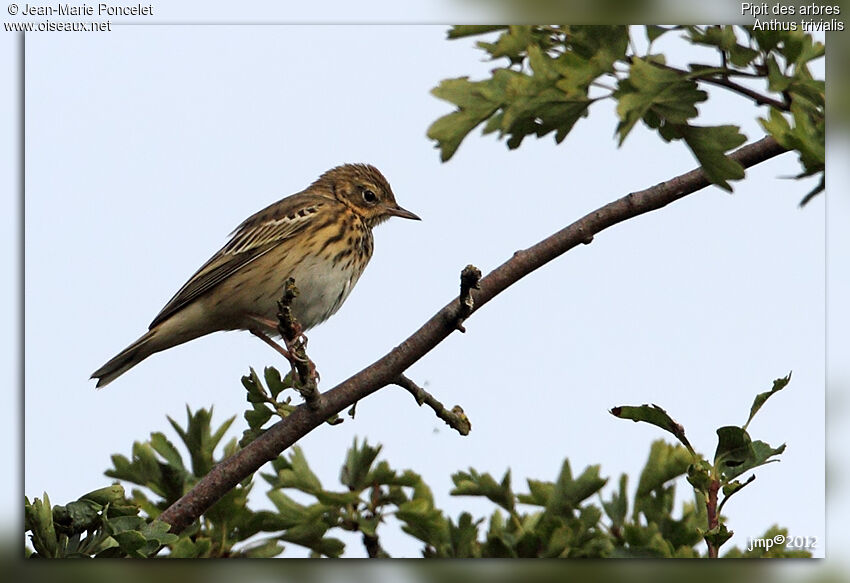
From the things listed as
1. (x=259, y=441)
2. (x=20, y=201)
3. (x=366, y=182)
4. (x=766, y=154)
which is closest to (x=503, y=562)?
(x=259, y=441)

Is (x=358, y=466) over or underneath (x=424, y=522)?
over

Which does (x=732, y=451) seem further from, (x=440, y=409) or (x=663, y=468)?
(x=440, y=409)

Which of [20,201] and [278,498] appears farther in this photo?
[20,201]

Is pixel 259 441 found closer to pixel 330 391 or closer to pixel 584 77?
pixel 330 391

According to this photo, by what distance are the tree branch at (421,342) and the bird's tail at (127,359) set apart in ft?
5.08

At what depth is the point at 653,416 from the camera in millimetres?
3105

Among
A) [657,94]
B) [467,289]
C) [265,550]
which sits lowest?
[265,550]

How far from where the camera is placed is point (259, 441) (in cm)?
371

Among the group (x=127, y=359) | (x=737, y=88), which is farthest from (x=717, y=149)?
(x=127, y=359)

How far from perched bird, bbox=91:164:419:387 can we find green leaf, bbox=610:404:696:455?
313 cm

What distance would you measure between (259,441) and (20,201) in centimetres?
144

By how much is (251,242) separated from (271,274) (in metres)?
0.42

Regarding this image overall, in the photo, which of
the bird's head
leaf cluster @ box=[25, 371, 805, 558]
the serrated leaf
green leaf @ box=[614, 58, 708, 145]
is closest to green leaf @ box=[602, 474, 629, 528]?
leaf cluster @ box=[25, 371, 805, 558]

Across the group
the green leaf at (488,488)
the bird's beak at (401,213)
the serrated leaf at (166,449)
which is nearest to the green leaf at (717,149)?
the green leaf at (488,488)
